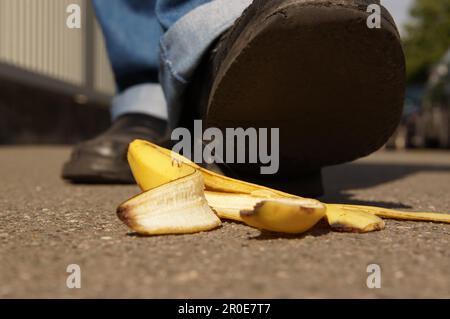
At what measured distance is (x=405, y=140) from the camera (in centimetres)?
999

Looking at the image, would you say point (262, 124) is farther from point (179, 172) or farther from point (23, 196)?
point (23, 196)

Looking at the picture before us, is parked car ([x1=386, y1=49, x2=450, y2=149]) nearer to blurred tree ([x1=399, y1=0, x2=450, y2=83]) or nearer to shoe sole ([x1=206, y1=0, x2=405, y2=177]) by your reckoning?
blurred tree ([x1=399, y1=0, x2=450, y2=83])

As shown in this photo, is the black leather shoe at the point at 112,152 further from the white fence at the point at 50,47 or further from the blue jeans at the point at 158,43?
the white fence at the point at 50,47

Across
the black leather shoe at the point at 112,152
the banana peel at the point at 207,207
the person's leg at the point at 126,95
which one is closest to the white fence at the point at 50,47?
the person's leg at the point at 126,95

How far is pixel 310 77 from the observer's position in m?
1.03

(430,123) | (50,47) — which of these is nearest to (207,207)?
(50,47)

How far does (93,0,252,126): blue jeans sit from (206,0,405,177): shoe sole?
163mm

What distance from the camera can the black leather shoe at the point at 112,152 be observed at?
5.61 feet

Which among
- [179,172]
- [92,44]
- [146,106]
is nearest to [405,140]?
[92,44]

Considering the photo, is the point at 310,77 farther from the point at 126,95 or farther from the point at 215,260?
the point at 126,95

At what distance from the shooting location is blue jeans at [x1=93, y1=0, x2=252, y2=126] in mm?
1211

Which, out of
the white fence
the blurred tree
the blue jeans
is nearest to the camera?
the blue jeans

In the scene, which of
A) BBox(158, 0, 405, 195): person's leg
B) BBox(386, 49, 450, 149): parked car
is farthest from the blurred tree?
BBox(158, 0, 405, 195): person's leg

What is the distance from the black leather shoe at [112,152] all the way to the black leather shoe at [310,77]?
598 millimetres
